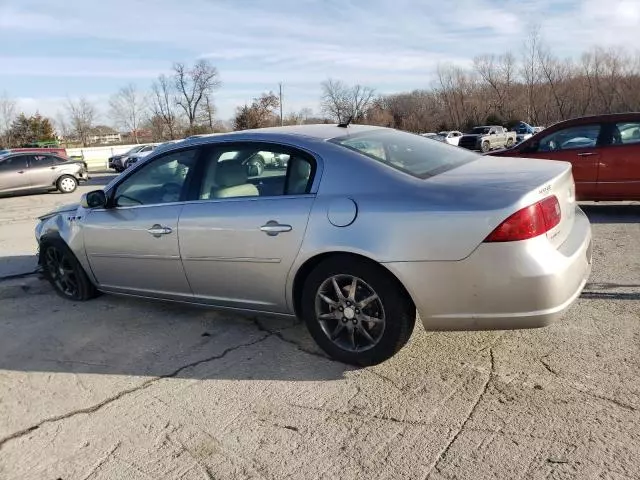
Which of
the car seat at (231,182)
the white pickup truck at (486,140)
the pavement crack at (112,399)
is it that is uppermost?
the car seat at (231,182)

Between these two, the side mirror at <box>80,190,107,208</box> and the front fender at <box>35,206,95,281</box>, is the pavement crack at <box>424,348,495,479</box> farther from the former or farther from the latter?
the front fender at <box>35,206,95,281</box>

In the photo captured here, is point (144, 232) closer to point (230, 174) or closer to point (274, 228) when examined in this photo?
point (230, 174)

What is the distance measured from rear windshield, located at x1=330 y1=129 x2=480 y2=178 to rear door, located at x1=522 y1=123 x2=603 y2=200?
4311 millimetres

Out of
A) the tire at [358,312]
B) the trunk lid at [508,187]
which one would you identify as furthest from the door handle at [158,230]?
the trunk lid at [508,187]

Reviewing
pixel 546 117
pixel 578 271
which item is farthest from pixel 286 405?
pixel 546 117

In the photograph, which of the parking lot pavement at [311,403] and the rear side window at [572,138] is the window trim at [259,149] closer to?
the parking lot pavement at [311,403]

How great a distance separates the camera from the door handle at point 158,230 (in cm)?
401

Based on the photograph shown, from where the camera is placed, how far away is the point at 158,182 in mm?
4316

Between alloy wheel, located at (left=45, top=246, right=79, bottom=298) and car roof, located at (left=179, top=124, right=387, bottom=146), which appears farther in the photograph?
alloy wheel, located at (left=45, top=246, right=79, bottom=298)

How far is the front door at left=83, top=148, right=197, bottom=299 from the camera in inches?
160

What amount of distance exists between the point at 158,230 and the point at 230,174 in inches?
28.1

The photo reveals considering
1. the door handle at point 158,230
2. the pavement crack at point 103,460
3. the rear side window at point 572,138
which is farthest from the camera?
the rear side window at point 572,138

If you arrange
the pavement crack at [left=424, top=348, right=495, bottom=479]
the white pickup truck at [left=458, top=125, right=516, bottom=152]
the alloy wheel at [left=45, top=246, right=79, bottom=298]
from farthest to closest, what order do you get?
the white pickup truck at [left=458, top=125, right=516, bottom=152] → the alloy wheel at [left=45, top=246, right=79, bottom=298] → the pavement crack at [left=424, top=348, right=495, bottom=479]

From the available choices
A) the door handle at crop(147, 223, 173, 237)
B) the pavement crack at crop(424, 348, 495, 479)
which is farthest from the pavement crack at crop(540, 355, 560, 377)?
the door handle at crop(147, 223, 173, 237)
